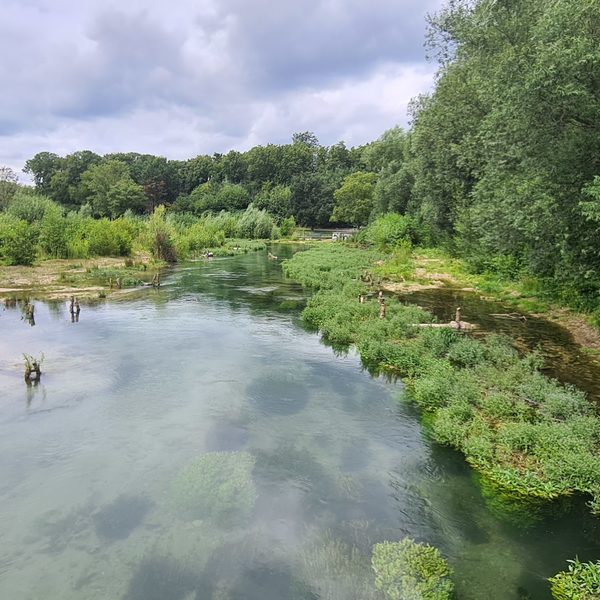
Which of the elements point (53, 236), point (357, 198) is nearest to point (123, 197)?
point (357, 198)

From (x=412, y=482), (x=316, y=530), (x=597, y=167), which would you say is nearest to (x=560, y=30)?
(x=597, y=167)

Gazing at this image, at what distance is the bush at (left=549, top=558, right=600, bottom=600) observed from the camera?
24.5 feet

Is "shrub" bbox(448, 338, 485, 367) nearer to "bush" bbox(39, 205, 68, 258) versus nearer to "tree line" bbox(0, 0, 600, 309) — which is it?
"tree line" bbox(0, 0, 600, 309)

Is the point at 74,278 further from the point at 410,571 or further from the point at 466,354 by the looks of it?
the point at 410,571

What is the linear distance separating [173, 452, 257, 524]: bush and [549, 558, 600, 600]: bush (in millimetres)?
5929

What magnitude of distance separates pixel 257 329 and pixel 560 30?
17635 millimetres

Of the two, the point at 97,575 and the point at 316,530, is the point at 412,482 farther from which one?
the point at 97,575

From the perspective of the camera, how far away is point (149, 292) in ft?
113

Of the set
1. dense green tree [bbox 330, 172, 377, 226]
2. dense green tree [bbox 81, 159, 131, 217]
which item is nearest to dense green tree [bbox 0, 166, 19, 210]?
dense green tree [bbox 81, 159, 131, 217]

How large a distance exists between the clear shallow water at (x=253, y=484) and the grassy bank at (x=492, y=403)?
24.1 inches

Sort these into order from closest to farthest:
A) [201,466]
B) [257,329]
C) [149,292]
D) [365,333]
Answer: [201,466] < [365,333] < [257,329] < [149,292]

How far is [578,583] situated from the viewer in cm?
769

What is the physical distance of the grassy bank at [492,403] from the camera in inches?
405

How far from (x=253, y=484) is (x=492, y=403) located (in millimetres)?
7052
